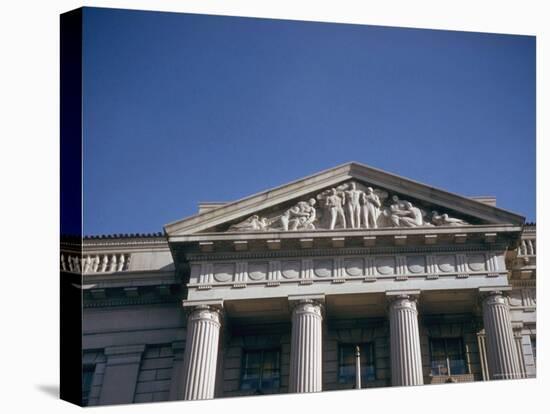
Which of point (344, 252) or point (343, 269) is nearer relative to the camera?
point (343, 269)

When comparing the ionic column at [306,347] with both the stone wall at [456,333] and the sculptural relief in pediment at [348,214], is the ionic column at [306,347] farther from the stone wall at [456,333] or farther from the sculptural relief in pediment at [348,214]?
the stone wall at [456,333]

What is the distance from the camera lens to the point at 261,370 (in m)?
23.3

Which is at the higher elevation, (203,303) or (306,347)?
(203,303)

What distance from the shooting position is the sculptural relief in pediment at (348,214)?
917 inches

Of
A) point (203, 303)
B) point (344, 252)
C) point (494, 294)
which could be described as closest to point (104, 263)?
point (203, 303)

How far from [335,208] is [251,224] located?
97.9 inches

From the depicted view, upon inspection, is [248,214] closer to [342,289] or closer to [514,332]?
[342,289]

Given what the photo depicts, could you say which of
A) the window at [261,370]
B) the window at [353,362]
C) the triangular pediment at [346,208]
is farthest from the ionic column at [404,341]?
the window at [261,370]

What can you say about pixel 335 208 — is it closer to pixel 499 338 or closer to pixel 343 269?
pixel 343 269

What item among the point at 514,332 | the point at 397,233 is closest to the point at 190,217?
the point at 397,233

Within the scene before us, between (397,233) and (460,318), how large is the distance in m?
3.26

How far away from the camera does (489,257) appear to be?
23.0 metres

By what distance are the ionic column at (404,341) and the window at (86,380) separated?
7947 millimetres

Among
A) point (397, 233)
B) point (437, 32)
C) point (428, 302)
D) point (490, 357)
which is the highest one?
point (437, 32)
